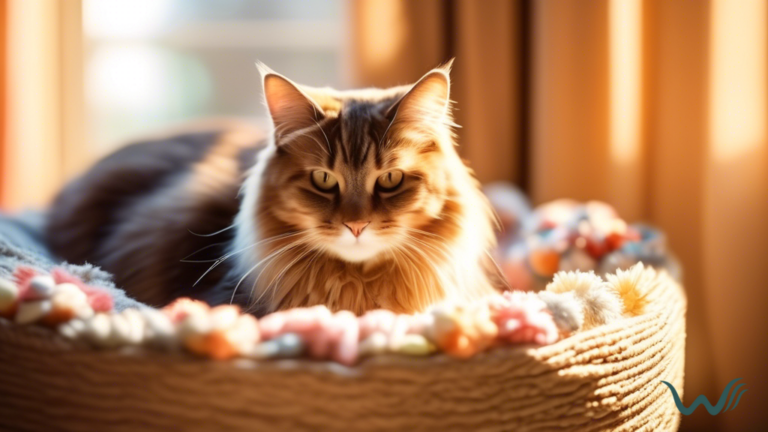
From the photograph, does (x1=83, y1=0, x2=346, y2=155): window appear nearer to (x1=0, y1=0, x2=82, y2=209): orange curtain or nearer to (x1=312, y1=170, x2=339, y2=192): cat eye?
(x1=0, y1=0, x2=82, y2=209): orange curtain

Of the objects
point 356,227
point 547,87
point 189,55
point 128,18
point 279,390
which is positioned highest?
point 128,18

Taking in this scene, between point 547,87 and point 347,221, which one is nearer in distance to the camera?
point 347,221

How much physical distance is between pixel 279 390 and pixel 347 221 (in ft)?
1.35

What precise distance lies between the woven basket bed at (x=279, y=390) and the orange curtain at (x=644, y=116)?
108 cm

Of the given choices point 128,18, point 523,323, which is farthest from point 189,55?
point 523,323

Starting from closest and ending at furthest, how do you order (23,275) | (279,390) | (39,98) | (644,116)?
(279,390), (23,275), (644,116), (39,98)

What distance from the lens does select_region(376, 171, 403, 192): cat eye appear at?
1247 millimetres

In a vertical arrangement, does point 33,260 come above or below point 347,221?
below

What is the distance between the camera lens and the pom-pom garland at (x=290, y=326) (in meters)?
0.87

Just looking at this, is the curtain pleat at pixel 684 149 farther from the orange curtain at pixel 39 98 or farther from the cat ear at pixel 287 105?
the orange curtain at pixel 39 98

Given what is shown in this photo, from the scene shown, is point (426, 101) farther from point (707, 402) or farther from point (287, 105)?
point (707, 402)

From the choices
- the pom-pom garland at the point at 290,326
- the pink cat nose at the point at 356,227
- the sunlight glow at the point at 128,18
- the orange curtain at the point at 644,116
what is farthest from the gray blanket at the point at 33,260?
the sunlight glow at the point at 128,18

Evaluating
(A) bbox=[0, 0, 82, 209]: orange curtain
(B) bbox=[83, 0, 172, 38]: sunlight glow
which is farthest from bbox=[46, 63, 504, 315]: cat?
(B) bbox=[83, 0, 172, 38]: sunlight glow

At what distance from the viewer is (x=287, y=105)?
1.29 m
